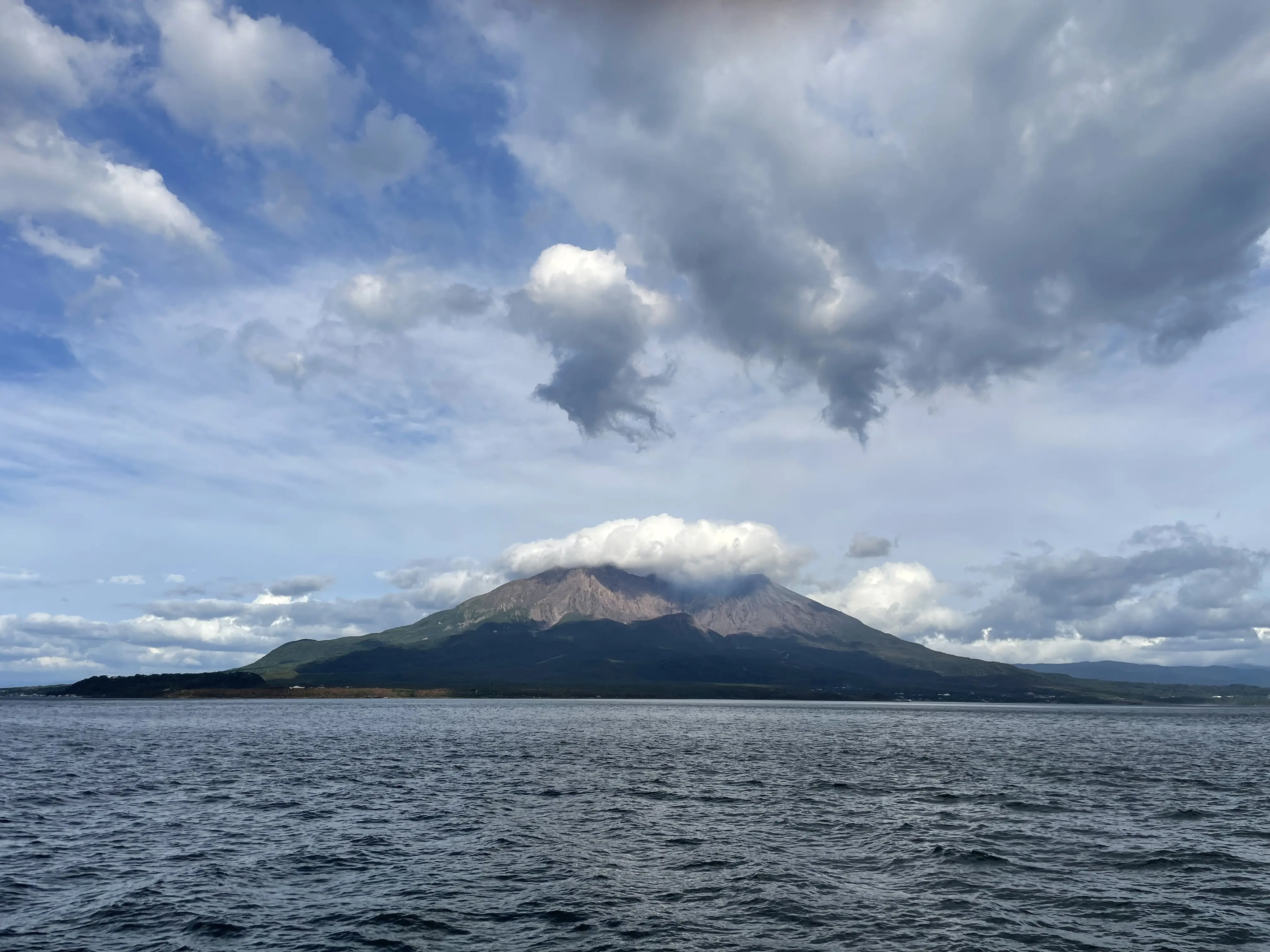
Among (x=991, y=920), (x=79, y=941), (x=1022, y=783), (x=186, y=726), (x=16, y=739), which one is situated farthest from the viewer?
(x=186, y=726)

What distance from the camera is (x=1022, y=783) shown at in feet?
290

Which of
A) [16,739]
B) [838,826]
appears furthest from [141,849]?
[16,739]

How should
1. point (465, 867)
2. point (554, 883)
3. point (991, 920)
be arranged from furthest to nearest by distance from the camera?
point (465, 867)
point (554, 883)
point (991, 920)

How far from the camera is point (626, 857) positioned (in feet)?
164

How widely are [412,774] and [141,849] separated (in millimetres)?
41096

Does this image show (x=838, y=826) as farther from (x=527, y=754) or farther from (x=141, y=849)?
(x=527, y=754)

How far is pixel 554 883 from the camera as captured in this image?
43750mm

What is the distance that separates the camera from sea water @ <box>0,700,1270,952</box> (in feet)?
118

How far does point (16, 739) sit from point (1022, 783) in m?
166

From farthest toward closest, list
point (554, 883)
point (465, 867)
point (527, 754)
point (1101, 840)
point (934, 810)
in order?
point (527, 754) < point (934, 810) < point (1101, 840) < point (465, 867) < point (554, 883)

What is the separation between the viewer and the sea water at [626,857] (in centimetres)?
3584

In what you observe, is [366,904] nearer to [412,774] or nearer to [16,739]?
[412,774]

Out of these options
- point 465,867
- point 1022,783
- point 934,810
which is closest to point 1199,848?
point 934,810

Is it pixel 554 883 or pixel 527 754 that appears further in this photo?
pixel 527 754
